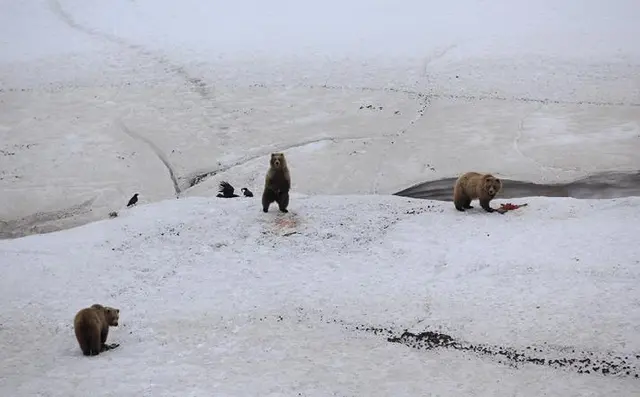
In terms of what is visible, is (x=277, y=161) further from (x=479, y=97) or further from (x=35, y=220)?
(x=479, y=97)

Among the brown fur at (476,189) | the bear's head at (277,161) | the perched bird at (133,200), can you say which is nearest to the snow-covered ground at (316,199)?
the brown fur at (476,189)

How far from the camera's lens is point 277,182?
1167cm

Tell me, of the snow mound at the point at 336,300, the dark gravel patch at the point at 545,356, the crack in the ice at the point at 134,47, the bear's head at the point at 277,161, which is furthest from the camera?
the crack in the ice at the point at 134,47

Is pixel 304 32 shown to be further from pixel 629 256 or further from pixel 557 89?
pixel 629 256

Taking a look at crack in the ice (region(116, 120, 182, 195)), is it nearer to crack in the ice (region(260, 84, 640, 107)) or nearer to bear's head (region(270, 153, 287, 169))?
crack in the ice (region(260, 84, 640, 107))

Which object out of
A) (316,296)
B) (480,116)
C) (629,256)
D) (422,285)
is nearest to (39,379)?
(316,296)

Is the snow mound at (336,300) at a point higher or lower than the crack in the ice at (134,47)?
lower

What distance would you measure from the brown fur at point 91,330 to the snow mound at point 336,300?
15cm

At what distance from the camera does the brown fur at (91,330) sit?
25.6ft

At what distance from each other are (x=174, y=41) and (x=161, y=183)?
10702 millimetres

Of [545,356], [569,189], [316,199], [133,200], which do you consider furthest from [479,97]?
[545,356]

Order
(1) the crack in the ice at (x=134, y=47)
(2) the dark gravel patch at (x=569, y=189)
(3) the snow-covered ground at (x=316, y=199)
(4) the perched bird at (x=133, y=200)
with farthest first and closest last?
(1) the crack in the ice at (x=134, y=47)
(4) the perched bird at (x=133, y=200)
(2) the dark gravel patch at (x=569, y=189)
(3) the snow-covered ground at (x=316, y=199)

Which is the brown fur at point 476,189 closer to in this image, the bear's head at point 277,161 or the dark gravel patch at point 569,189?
the dark gravel patch at point 569,189

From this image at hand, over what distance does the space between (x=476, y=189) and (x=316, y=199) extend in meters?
2.94
